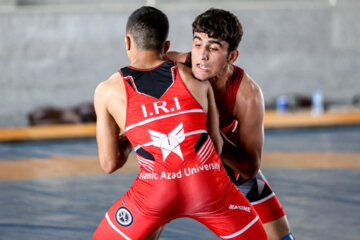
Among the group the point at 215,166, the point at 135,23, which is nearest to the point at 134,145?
the point at 215,166

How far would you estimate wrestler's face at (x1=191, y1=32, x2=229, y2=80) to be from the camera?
7.24 ft

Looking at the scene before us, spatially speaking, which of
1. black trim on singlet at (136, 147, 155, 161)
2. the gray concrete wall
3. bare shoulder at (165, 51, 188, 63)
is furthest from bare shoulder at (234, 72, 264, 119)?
the gray concrete wall

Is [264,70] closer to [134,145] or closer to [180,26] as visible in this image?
[180,26]

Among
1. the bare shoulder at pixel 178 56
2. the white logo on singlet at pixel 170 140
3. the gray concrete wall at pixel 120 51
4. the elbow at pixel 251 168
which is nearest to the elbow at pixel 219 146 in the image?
the white logo on singlet at pixel 170 140

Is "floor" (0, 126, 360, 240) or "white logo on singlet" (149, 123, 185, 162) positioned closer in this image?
"white logo on singlet" (149, 123, 185, 162)

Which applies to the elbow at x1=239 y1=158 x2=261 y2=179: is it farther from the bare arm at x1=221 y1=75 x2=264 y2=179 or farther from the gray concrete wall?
the gray concrete wall

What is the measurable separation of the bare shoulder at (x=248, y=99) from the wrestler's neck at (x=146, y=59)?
54cm

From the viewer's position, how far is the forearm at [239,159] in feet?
8.38

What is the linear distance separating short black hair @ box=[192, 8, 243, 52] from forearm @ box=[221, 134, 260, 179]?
0.54 m

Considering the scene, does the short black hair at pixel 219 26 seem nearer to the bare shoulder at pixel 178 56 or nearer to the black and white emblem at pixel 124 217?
the bare shoulder at pixel 178 56

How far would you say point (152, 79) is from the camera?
7.04 feet

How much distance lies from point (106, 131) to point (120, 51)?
956cm

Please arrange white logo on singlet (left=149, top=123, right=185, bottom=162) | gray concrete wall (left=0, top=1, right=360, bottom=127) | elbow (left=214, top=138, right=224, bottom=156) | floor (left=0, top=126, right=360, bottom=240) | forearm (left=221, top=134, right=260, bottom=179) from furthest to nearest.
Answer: gray concrete wall (left=0, top=1, right=360, bottom=127) → floor (left=0, top=126, right=360, bottom=240) → forearm (left=221, top=134, right=260, bottom=179) → elbow (left=214, top=138, right=224, bottom=156) → white logo on singlet (left=149, top=123, right=185, bottom=162)

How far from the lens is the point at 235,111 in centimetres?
263
